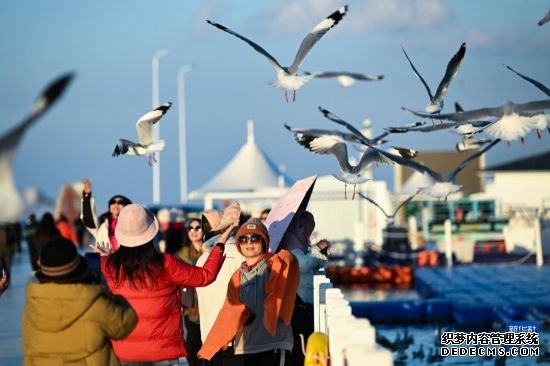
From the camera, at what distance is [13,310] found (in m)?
20.8

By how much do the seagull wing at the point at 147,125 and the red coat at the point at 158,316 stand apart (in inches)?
270

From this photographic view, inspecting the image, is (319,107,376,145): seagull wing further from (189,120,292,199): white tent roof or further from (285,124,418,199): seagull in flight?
(189,120,292,199): white tent roof

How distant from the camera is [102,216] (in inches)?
525

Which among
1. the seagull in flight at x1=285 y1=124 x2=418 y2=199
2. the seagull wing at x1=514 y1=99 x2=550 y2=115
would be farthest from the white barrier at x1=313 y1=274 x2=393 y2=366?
the seagull in flight at x1=285 y1=124 x2=418 y2=199

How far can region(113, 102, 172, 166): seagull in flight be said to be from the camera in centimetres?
1493

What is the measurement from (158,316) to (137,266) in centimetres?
30

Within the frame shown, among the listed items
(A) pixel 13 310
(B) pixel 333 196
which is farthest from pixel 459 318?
(B) pixel 333 196

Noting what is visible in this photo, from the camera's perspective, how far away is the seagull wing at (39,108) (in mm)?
10367

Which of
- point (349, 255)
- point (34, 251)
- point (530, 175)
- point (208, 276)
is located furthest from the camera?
point (530, 175)

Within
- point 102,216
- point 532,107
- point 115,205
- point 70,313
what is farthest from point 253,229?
point 532,107

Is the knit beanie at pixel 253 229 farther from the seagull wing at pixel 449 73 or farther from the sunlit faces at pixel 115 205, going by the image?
the seagull wing at pixel 449 73

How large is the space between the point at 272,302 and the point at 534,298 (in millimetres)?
14493

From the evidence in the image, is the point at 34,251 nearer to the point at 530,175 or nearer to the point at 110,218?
the point at 110,218

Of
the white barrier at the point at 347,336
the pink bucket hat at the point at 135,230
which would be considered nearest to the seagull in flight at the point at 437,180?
the white barrier at the point at 347,336
